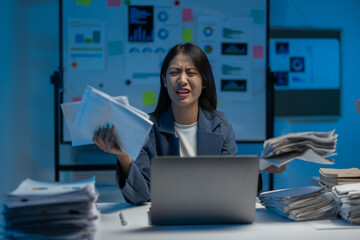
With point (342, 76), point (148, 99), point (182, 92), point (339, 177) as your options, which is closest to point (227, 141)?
point (182, 92)

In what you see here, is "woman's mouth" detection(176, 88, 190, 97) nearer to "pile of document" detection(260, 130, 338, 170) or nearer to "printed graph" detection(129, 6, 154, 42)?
"pile of document" detection(260, 130, 338, 170)

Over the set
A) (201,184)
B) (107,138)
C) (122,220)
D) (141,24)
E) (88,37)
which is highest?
(141,24)

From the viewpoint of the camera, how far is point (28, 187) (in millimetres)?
1085

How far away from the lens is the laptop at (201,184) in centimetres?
104

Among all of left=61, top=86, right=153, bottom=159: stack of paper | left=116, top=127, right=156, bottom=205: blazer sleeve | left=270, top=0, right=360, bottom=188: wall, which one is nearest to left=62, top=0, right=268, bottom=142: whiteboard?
left=270, top=0, right=360, bottom=188: wall

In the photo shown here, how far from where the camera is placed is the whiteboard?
2.91 m

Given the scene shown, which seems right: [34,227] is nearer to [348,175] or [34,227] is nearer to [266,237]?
[266,237]

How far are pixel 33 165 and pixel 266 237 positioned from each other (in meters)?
2.68

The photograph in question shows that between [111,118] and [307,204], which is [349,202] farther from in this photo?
[111,118]

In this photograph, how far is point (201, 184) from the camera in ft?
3.44

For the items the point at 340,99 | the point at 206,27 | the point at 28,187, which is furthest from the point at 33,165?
the point at 340,99

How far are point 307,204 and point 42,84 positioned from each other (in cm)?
261

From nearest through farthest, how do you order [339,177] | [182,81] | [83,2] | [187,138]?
1. [339,177]
2. [182,81]
3. [187,138]
4. [83,2]

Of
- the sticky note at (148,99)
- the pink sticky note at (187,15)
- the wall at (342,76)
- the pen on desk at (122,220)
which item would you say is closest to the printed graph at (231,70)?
the pink sticky note at (187,15)
